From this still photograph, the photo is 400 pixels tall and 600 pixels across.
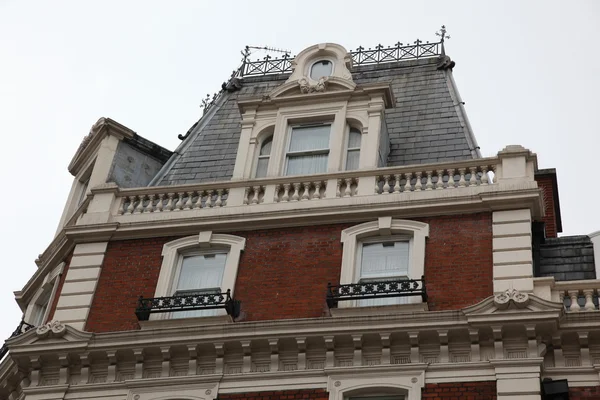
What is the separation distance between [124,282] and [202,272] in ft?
5.28

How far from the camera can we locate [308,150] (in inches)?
1032

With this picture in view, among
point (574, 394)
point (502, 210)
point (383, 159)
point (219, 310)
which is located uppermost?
point (383, 159)

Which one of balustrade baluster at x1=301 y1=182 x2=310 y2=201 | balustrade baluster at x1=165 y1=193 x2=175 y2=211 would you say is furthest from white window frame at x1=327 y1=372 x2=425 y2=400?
balustrade baluster at x1=165 y1=193 x2=175 y2=211

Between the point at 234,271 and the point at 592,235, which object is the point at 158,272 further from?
the point at 592,235

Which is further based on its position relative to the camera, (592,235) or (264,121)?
(264,121)

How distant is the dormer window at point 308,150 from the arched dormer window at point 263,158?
519 mm

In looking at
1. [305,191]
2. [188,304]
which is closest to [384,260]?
[305,191]

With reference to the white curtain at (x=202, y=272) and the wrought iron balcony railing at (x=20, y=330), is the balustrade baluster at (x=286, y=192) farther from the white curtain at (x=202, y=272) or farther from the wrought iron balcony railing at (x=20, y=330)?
the wrought iron balcony railing at (x=20, y=330)

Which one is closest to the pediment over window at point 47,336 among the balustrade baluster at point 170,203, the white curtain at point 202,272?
the white curtain at point 202,272

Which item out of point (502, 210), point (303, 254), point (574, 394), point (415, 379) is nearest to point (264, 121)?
point (303, 254)

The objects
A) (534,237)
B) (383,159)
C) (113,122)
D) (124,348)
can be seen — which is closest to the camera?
(124,348)

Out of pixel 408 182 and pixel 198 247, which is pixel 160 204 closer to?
pixel 198 247

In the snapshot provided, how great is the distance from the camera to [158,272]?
2428cm

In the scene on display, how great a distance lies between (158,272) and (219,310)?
1884 millimetres
